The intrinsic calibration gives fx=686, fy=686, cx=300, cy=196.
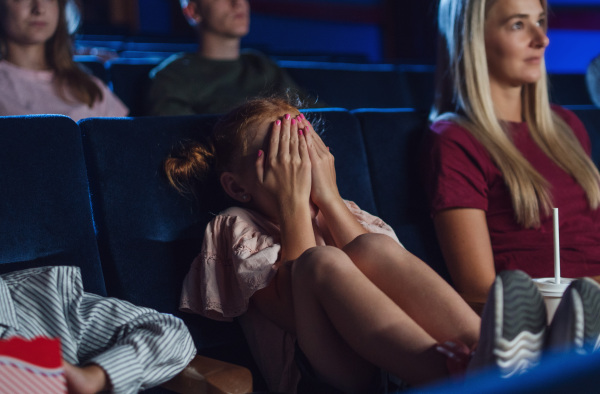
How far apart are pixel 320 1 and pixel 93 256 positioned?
4322 millimetres

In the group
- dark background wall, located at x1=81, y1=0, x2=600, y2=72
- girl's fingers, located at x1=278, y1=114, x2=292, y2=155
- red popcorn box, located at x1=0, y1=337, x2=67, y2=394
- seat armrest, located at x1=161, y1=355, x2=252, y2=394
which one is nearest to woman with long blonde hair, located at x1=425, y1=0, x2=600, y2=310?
girl's fingers, located at x1=278, y1=114, x2=292, y2=155

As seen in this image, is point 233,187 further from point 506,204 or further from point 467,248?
point 506,204

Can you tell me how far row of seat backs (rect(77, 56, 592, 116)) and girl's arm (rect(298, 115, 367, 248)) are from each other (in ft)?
2.95

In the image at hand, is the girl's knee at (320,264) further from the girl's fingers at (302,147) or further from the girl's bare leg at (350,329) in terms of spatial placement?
the girl's fingers at (302,147)

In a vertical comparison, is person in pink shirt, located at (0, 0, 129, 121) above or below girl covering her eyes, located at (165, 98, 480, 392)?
above

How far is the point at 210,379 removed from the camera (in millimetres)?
925

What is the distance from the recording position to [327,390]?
1.04 metres

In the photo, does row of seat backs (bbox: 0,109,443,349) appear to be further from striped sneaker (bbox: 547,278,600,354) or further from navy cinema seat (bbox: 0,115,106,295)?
striped sneaker (bbox: 547,278,600,354)


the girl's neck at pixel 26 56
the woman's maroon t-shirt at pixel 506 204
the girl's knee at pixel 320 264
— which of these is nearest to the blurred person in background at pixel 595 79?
the woman's maroon t-shirt at pixel 506 204

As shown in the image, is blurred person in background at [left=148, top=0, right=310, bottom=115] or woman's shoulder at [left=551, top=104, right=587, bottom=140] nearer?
woman's shoulder at [left=551, top=104, right=587, bottom=140]

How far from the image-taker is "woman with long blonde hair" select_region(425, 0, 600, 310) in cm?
144

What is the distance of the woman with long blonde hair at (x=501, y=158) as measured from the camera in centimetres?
144

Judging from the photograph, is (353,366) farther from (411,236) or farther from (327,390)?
(411,236)

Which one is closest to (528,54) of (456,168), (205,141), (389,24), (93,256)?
(456,168)
